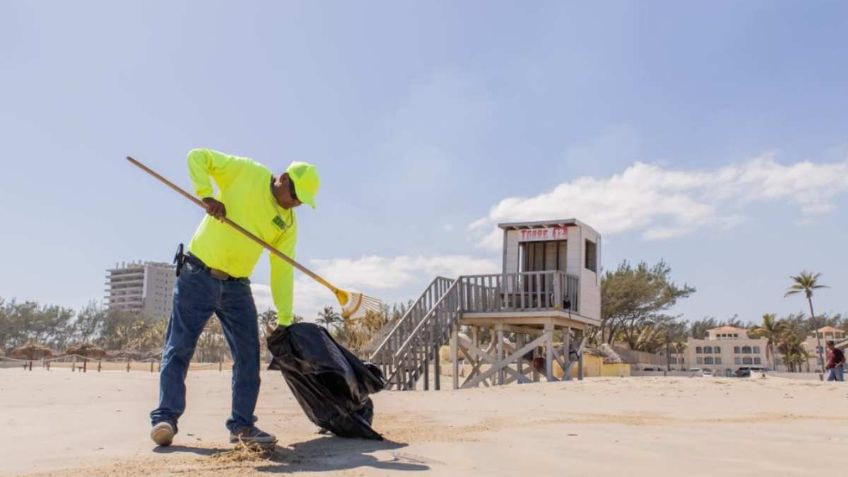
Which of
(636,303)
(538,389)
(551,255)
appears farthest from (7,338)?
(538,389)

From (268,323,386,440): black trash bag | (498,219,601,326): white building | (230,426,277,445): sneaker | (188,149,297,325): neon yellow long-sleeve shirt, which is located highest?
(498,219,601,326): white building

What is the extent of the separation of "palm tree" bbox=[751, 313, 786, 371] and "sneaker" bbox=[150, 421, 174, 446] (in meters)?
72.0

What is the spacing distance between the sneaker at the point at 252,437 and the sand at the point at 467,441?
0.08 meters

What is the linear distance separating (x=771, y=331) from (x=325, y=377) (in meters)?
71.6

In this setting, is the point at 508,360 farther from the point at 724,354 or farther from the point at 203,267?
the point at 724,354

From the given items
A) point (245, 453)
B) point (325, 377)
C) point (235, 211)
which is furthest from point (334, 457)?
point (235, 211)

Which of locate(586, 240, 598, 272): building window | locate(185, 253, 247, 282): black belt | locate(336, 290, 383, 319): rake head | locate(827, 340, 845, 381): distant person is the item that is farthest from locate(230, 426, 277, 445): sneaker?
locate(827, 340, 845, 381): distant person

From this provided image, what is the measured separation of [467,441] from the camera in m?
4.06

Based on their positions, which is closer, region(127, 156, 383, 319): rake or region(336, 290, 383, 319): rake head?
region(127, 156, 383, 319): rake

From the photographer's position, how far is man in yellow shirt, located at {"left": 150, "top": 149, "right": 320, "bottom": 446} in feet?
12.4

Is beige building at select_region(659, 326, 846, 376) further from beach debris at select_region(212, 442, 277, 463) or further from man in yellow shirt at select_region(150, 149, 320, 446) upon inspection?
beach debris at select_region(212, 442, 277, 463)

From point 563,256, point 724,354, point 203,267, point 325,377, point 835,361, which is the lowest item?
point 325,377

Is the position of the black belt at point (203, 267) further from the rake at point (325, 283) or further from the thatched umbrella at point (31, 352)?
the thatched umbrella at point (31, 352)

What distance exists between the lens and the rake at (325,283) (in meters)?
3.83
